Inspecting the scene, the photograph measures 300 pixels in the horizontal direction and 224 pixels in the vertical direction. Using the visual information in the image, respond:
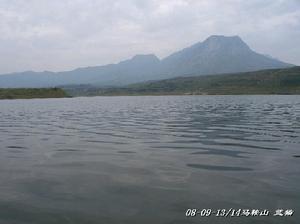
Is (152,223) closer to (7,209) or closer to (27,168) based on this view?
(7,209)

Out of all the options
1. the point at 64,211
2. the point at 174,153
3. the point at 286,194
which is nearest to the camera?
the point at 64,211

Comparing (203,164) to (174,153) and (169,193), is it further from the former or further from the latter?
(169,193)

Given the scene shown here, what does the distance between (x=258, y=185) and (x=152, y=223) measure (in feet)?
22.4

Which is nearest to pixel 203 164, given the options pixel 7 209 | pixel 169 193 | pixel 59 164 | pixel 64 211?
pixel 169 193

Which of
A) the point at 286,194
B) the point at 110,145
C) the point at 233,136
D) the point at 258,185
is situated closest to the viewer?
the point at 286,194

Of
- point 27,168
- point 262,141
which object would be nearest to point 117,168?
point 27,168

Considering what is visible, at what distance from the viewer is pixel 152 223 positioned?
12.0 m

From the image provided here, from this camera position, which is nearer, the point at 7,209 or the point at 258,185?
the point at 7,209

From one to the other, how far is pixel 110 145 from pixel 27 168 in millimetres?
9564

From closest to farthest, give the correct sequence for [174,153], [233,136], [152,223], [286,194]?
[152,223] → [286,194] → [174,153] → [233,136]

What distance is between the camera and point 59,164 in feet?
71.8

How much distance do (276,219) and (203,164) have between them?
9.21 metres

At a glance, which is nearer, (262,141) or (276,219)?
(276,219)

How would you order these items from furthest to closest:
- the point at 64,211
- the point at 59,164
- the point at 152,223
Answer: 1. the point at 59,164
2. the point at 64,211
3. the point at 152,223
